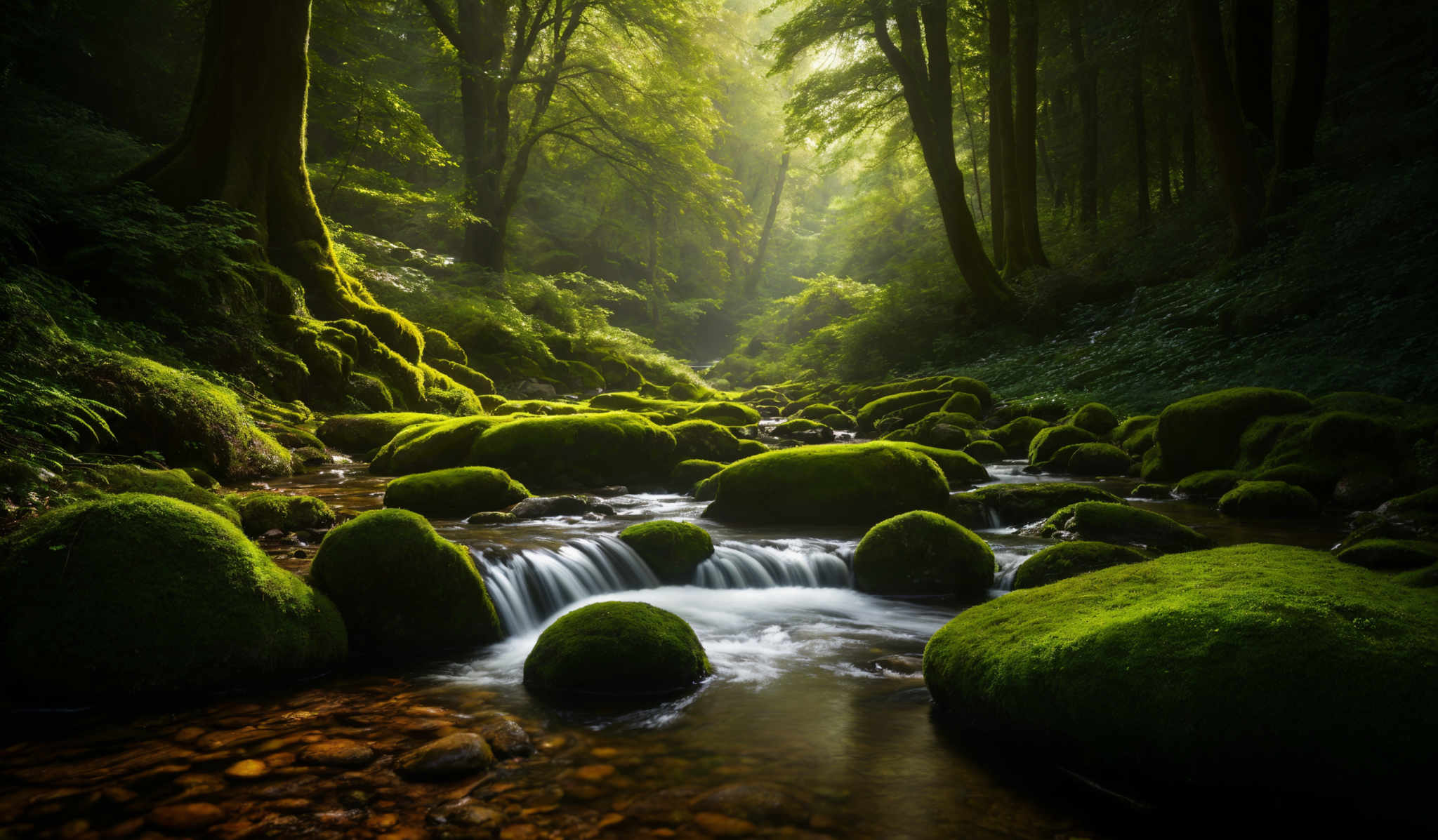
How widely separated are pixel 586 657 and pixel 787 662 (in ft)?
4.59

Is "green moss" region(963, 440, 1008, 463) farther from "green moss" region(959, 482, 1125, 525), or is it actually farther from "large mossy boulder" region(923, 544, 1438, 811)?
"large mossy boulder" region(923, 544, 1438, 811)

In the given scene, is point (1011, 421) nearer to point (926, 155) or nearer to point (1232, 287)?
point (1232, 287)

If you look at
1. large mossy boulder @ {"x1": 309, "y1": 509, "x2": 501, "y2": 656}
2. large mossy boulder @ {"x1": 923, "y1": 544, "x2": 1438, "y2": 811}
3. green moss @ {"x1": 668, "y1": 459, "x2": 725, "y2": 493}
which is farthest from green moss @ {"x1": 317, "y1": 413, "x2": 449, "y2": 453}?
large mossy boulder @ {"x1": 923, "y1": 544, "x2": 1438, "y2": 811}

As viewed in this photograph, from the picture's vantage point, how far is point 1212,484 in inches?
323

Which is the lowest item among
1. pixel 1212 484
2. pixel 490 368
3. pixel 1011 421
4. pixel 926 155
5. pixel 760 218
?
pixel 1212 484

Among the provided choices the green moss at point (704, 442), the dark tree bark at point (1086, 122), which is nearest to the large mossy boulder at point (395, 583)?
the green moss at point (704, 442)

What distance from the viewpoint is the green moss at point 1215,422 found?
338 inches

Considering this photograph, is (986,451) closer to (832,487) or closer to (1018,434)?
(1018,434)

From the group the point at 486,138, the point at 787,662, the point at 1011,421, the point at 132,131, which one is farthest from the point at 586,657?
the point at 132,131

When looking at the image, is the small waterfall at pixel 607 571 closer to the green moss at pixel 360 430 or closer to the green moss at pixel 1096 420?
the green moss at pixel 360 430

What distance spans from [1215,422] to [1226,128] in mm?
7759

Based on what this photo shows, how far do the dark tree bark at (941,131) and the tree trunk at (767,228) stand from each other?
28430 mm

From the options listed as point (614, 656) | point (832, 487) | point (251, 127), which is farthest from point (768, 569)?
point (251, 127)

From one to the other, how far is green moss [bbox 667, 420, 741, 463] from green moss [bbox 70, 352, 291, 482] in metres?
5.35
